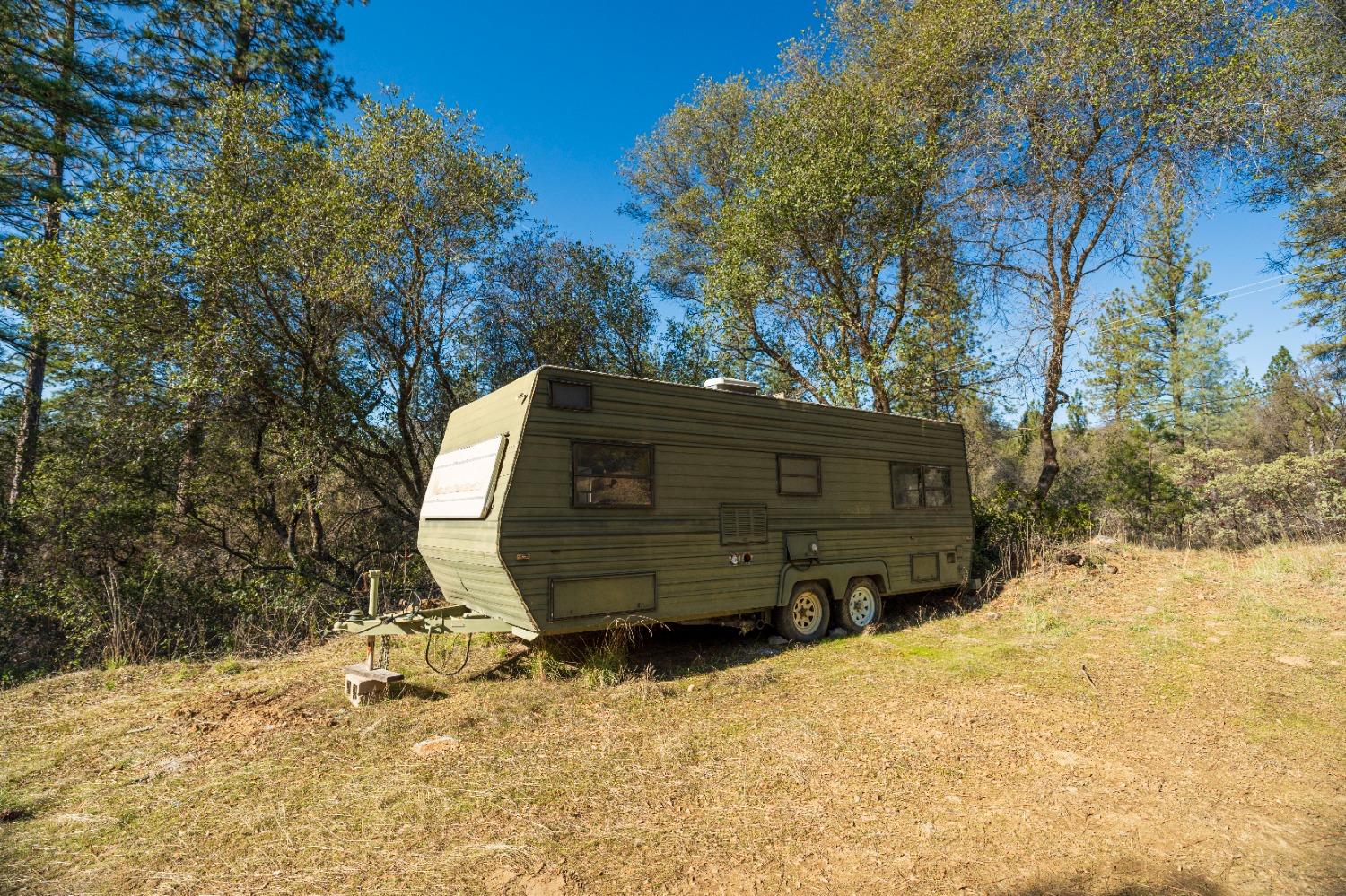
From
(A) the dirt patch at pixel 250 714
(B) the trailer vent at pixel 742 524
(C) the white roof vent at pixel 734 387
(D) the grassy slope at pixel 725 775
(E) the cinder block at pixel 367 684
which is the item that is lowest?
(D) the grassy slope at pixel 725 775

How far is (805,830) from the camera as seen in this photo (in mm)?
3414

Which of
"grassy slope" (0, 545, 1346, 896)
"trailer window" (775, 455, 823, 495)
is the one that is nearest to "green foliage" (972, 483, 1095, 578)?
"grassy slope" (0, 545, 1346, 896)

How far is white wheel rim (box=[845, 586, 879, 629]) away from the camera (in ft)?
27.1

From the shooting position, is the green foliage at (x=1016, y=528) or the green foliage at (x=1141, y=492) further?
the green foliage at (x=1141, y=492)

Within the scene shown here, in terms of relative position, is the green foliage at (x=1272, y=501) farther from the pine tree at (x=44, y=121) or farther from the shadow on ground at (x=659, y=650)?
the pine tree at (x=44, y=121)

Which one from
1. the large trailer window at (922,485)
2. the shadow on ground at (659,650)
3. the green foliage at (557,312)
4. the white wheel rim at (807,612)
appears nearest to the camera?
the shadow on ground at (659,650)

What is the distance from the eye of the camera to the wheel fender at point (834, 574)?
7.45m

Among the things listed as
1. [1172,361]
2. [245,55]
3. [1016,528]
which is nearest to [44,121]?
[245,55]

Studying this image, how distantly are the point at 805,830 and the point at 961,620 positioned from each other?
6.13 meters

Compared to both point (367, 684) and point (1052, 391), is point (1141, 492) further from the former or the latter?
point (367, 684)

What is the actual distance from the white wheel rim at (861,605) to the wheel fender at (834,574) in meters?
0.19

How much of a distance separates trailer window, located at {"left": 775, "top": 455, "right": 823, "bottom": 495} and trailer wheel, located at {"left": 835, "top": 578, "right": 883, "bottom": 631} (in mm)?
1509

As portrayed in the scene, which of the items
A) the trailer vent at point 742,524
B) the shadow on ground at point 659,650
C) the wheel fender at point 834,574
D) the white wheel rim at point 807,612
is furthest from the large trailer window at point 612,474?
the white wheel rim at point 807,612

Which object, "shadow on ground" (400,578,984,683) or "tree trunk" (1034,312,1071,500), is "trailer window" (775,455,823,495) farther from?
"tree trunk" (1034,312,1071,500)
